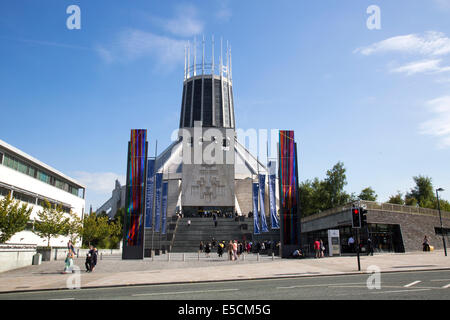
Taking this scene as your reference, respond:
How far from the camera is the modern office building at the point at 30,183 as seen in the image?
103ft

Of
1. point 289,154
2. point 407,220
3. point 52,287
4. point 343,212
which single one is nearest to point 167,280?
point 52,287

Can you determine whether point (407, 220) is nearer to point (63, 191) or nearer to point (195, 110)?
point (63, 191)

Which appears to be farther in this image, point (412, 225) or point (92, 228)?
point (92, 228)

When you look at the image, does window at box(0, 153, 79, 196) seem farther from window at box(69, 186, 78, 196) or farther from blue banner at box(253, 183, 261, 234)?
blue banner at box(253, 183, 261, 234)

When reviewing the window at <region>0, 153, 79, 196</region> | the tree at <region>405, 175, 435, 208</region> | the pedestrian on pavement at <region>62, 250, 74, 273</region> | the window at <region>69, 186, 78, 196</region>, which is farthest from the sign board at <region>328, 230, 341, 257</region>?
the tree at <region>405, 175, 435, 208</region>

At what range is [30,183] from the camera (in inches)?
1410

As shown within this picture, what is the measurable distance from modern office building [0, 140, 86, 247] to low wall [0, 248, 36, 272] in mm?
9495

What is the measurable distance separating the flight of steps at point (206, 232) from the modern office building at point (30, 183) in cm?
1285

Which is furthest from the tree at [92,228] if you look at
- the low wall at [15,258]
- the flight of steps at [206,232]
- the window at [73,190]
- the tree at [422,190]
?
the tree at [422,190]

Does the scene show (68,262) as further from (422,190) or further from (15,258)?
(422,190)

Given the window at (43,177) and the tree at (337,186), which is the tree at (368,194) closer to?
the tree at (337,186)

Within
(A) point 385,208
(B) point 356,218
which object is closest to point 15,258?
(B) point 356,218

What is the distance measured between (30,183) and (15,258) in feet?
54.1
